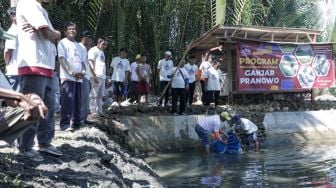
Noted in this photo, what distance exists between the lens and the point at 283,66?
16.3m

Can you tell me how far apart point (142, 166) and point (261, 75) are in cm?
937

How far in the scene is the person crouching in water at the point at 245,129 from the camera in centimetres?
1226

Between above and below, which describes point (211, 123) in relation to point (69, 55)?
below

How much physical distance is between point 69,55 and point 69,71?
27 cm

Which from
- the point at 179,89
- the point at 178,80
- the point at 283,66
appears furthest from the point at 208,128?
the point at 283,66

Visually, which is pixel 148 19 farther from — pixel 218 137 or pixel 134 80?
pixel 218 137

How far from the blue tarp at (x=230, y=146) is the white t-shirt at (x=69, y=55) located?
499 centimetres

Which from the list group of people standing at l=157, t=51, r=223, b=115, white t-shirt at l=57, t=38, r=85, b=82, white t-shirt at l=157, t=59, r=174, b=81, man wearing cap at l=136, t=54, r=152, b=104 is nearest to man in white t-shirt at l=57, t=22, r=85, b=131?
white t-shirt at l=57, t=38, r=85, b=82

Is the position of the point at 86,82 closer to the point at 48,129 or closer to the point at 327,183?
the point at 48,129

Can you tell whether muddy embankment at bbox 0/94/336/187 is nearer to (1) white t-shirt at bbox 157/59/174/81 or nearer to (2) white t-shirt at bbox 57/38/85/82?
(2) white t-shirt at bbox 57/38/85/82

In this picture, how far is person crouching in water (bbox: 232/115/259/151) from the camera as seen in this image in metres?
12.3

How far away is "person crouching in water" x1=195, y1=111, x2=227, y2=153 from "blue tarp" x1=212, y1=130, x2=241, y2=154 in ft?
0.44

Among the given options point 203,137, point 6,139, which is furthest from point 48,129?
point 203,137

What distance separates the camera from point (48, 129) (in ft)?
18.8
